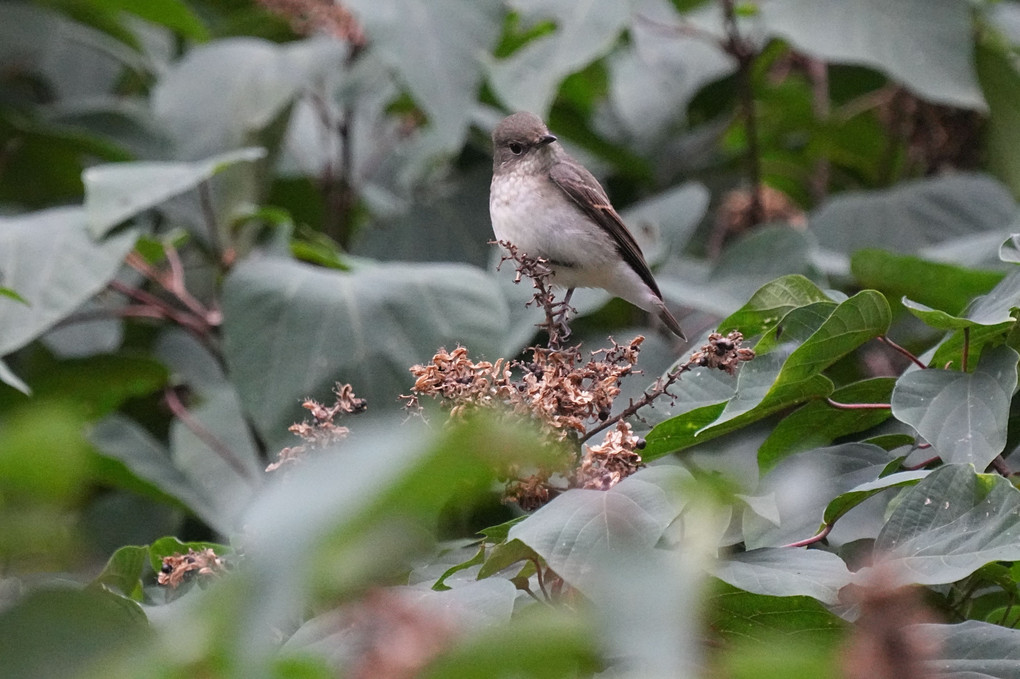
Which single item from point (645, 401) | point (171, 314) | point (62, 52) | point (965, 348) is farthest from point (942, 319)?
point (62, 52)

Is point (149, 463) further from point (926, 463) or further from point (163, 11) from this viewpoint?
point (926, 463)

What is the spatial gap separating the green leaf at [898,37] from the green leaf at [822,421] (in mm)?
1777

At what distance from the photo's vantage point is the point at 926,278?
266cm

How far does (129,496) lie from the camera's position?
3.52 m

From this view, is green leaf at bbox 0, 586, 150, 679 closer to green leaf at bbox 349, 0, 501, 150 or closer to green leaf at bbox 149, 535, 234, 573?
green leaf at bbox 149, 535, 234, 573

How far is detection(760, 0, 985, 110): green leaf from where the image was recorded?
340 centimetres

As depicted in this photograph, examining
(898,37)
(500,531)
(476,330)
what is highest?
(898,37)

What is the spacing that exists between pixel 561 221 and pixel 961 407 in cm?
143

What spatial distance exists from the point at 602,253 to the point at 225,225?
4.40 ft

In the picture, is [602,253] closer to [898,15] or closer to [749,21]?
[898,15]

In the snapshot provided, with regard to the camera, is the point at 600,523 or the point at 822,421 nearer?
the point at 600,523

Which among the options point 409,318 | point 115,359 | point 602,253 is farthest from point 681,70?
point 115,359

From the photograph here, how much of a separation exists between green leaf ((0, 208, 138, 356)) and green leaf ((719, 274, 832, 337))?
1.72 meters

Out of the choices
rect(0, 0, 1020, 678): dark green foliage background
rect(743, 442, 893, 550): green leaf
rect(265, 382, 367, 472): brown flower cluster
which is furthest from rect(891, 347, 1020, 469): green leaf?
rect(265, 382, 367, 472): brown flower cluster
